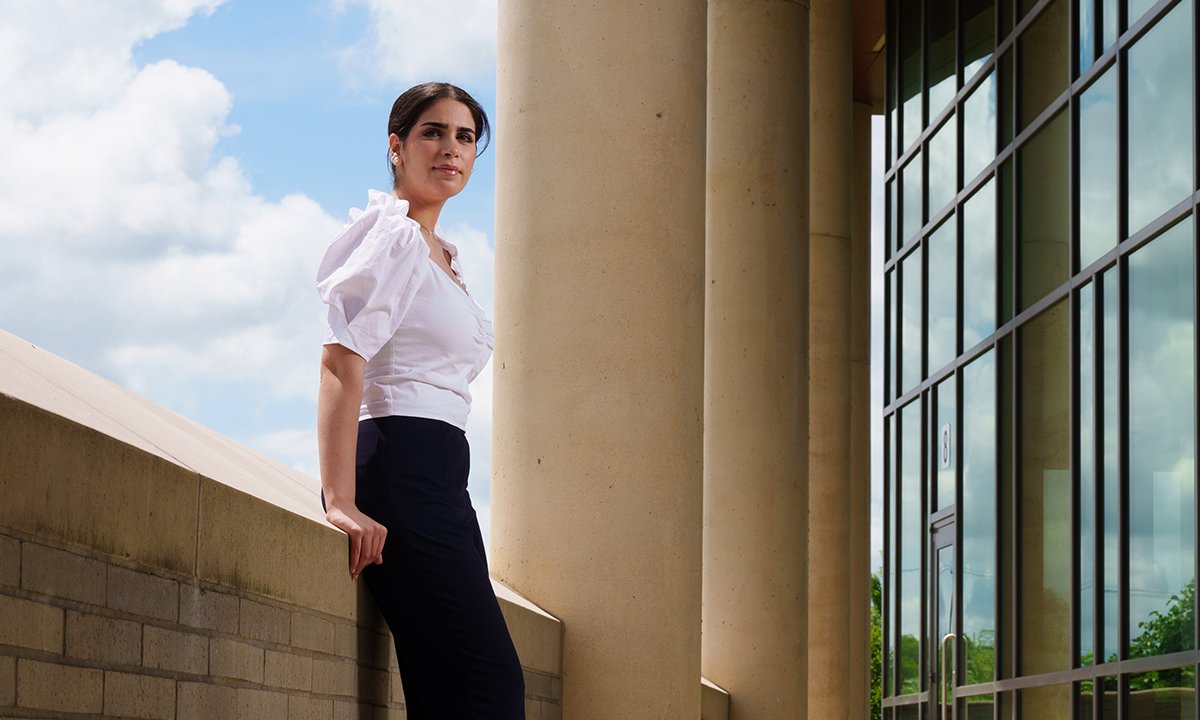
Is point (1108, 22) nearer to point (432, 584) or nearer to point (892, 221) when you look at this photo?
point (892, 221)

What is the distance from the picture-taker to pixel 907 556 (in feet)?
57.9

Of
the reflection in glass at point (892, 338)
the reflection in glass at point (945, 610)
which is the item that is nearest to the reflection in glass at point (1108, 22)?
the reflection in glass at point (945, 610)

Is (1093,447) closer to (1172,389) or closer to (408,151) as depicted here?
(1172,389)

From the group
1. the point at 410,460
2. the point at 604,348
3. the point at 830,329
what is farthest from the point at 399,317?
the point at 830,329

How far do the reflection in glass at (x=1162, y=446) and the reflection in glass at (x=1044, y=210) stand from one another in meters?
1.67

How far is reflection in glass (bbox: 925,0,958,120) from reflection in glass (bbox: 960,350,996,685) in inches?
119

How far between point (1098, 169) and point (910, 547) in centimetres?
647

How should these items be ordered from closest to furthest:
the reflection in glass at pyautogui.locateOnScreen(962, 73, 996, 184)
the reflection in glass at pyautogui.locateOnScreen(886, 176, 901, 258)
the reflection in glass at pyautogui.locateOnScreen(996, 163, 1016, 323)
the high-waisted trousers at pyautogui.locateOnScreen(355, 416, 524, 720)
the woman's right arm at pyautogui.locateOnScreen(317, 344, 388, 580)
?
the woman's right arm at pyautogui.locateOnScreen(317, 344, 388, 580), the high-waisted trousers at pyautogui.locateOnScreen(355, 416, 524, 720), the reflection in glass at pyautogui.locateOnScreen(996, 163, 1016, 323), the reflection in glass at pyautogui.locateOnScreen(962, 73, 996, 184), the reflection in glass at pyautogui.locateOnScreen(886, 176, 901, 258)

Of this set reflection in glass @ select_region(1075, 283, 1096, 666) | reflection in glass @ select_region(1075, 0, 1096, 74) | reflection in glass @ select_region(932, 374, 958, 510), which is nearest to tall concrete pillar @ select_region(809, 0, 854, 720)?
reflection in glass @ select_region(932, 374, 958, 510)

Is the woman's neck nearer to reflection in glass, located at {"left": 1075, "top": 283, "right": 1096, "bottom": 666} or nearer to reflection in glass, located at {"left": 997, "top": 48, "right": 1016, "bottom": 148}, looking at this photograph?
reflection in glass, located at {"left": 1075, "top": 283, "right": 1096, "bottom": 666}

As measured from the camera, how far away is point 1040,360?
1323 centimetres

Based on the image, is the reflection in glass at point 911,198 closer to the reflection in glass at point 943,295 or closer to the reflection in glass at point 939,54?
the reflection in glass at point 943,295

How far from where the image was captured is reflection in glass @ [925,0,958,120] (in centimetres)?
1661

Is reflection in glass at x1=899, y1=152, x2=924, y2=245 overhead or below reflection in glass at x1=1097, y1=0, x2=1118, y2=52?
overhead
